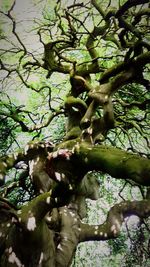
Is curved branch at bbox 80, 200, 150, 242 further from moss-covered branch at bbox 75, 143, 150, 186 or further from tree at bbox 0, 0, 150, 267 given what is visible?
moss-covered branch at bbox 75, 143, 150, 186

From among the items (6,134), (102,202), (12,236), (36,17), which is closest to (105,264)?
(102,202)

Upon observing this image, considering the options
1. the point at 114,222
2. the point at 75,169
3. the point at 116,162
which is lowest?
the point at 114,222

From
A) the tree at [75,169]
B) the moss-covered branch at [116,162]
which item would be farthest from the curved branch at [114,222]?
the moss-covered branch at [116,162]

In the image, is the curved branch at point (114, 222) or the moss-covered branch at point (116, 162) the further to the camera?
the curved branch at point (114, 222)

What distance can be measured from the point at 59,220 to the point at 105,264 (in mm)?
4312

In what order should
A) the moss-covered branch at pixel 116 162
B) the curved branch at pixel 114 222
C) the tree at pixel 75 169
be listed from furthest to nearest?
1. the curved branch at pixel 114 222
2. the tree at pixel 75 169
3. the moss-covered branch at pixel 116 162

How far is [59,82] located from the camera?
596 centimetres

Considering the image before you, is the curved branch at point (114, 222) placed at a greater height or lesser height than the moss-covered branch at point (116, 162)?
lesser

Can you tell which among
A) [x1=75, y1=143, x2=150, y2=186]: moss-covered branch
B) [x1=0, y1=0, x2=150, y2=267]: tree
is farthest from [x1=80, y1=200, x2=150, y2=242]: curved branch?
[x1=75, y1=143, x2=150, y2=186]: moss-covered branch

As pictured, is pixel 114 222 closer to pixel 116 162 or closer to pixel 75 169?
pixel 75 169

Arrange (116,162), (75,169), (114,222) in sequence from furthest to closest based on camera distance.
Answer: (114,222) → (75,169) → (116,162)

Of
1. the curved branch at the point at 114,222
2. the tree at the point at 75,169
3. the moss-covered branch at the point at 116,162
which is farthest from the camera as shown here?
the curved branch at the point at 114,222

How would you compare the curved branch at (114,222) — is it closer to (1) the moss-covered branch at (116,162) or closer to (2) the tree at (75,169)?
(2) the tree at (75,169)

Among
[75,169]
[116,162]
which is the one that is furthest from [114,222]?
[116,162]
